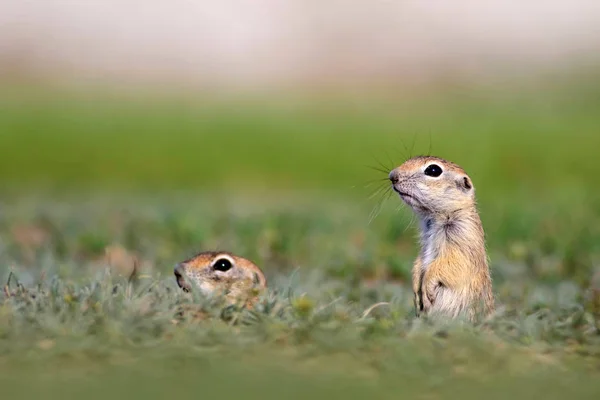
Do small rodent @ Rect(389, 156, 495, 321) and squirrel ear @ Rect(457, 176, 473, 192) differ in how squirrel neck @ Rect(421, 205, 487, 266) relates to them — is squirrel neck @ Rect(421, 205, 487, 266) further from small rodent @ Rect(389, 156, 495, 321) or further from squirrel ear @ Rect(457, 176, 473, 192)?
squirrel ear @ Rect(457, 176, 473, 192)

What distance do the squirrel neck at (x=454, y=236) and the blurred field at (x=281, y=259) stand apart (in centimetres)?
40

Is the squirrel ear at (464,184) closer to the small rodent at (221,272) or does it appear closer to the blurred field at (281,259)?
the blurred field at (281,259)

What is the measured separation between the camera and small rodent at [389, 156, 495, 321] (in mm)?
5789

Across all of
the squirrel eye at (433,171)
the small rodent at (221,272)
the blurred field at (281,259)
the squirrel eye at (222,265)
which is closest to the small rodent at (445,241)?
the squirrel eye at (433,171)

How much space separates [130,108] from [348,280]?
16424mm

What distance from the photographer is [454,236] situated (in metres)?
6.02

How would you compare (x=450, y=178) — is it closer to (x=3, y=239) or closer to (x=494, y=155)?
(x=3, y=239)

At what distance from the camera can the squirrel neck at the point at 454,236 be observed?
5.94 m

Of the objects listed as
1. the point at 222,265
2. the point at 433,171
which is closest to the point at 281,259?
→ the point at 222,265

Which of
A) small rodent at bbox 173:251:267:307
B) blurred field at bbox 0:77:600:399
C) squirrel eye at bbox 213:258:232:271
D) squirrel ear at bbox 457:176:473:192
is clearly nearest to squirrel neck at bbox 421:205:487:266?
squirrel ear at bbox 457:176:473:192

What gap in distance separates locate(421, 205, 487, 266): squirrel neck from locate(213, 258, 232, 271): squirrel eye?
1189 mm

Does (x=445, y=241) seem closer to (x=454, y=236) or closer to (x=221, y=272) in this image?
(x=454, y=236)

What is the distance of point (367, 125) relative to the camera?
67.6 feet

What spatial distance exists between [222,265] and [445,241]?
1.37m
